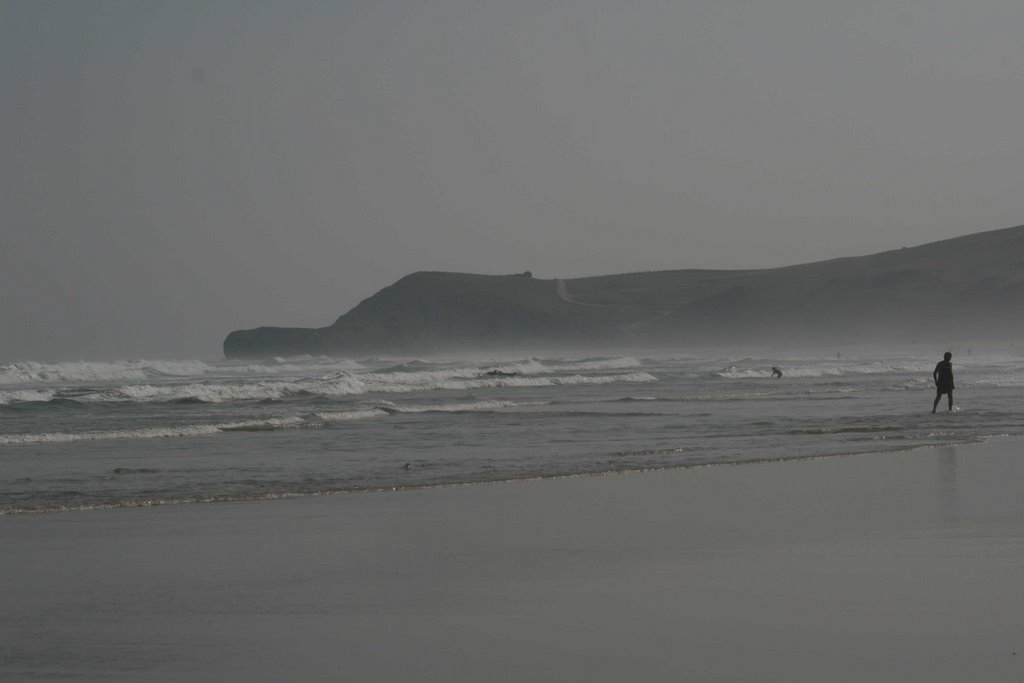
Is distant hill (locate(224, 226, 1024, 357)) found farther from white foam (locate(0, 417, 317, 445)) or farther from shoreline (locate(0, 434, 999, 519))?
shoreline (locate(0, 434, 999, 519))

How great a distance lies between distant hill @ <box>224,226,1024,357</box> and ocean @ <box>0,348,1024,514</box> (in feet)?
332

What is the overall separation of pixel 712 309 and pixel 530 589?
476ft

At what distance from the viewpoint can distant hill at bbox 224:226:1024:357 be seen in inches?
5138

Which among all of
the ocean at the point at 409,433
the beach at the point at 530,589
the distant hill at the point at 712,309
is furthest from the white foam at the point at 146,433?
the distant hill at the point at 712,309

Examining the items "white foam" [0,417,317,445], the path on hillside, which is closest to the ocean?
"white foam" [0,417,317,445]

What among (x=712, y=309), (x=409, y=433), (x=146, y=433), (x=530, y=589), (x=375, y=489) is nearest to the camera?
(x=530, y=589)

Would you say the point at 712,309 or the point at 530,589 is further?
the point at 712,309

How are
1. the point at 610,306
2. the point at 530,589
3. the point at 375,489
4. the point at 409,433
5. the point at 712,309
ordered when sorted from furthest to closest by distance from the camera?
the point at 610,306
the point at 712,309
the point at 409,433
the point at 375,489
the point at 530,589

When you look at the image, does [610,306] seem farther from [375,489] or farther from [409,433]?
[375,489]

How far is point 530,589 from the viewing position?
5.66m

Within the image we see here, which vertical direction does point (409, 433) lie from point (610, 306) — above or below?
below

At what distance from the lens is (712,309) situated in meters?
148

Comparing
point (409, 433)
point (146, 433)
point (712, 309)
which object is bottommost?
point (409, 433)

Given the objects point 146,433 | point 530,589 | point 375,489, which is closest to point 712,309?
point 146,433
